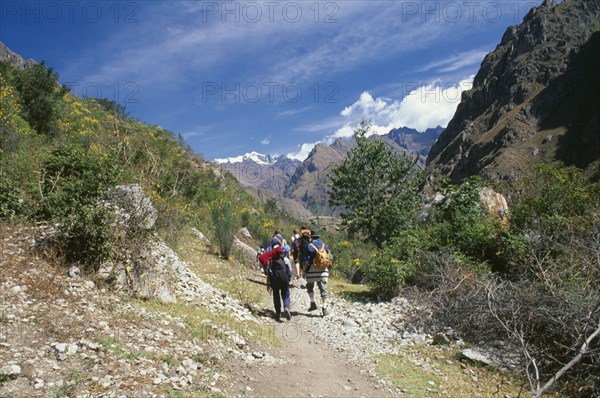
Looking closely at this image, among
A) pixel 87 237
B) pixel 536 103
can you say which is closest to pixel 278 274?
pixel 87 237

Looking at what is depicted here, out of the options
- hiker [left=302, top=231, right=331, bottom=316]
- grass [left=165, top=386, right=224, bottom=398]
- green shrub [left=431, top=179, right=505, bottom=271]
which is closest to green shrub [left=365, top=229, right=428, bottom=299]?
green shrub [left=431, top=179, right=505, bottom=271]

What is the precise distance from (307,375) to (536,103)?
171 metres

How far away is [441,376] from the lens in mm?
6492

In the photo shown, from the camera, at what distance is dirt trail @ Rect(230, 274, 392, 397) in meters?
Result: 5.63

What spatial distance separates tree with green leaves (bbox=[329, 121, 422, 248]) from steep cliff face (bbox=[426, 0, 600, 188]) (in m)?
97.8

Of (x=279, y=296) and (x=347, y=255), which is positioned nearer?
(x=279, y=296)

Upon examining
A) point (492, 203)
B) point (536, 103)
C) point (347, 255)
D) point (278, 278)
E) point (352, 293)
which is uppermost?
point (536, 103)

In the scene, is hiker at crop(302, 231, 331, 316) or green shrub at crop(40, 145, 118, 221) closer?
green shrub at crop(40, 145, 118, 221)

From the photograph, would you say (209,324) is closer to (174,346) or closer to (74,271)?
(174,346)

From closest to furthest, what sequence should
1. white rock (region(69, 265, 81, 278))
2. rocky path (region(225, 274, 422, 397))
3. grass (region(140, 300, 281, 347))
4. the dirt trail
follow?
the dirt trail < rocky path (region(225, 274, 422, 397)) < grass (region(140, 300, 281, 347)) < white rock (region(69, 265, 81, 278))

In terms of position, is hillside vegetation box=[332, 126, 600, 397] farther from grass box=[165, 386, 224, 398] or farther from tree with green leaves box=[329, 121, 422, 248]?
grass box=[165, 386, 224, 398]

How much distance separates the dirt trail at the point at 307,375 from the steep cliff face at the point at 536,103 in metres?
111

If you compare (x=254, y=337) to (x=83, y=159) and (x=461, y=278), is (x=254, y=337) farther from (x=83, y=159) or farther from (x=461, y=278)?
(x=83, y=159)

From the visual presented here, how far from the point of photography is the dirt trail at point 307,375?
5633 millimetres
